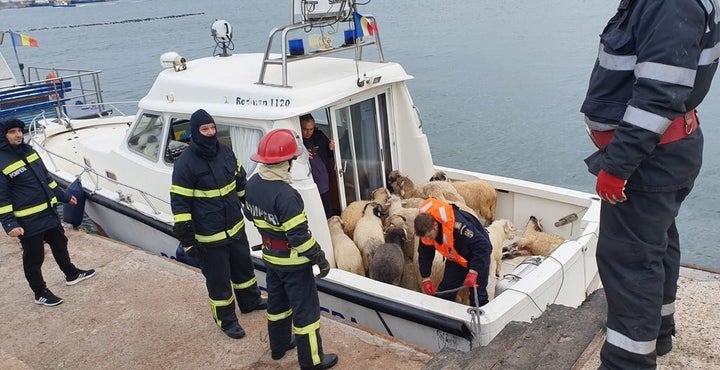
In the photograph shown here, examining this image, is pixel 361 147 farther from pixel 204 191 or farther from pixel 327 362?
pixel 327 362

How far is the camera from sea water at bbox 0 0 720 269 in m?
12.5

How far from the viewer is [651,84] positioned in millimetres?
2086

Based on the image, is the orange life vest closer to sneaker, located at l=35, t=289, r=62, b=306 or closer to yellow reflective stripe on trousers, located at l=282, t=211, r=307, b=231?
yellow reflective stripe on trousers, located at l=282, t=211, r=307, b=231

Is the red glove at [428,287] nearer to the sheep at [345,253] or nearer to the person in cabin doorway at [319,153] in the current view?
the sheep at [345,253]

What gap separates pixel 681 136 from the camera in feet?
7.51

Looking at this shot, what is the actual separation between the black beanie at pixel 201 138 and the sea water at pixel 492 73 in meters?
2.60

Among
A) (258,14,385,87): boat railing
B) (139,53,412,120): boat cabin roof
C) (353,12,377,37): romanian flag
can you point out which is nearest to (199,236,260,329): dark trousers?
(139,53,412,120): boat cabin roof

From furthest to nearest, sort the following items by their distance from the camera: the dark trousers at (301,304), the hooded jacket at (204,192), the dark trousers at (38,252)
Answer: the dark trousers at (38,252) < the hooded jacket at (204,192) < the dark trousers at (301,304)

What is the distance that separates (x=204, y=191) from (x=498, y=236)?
2.71 m

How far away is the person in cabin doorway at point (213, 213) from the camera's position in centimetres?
383

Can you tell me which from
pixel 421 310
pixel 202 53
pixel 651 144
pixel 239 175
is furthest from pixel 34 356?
pixel 202 53

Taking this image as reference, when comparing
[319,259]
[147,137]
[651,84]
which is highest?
[651,84]

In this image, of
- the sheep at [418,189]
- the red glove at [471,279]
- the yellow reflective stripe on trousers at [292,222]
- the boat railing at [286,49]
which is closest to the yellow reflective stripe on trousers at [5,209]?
the boat railing at [286,49]

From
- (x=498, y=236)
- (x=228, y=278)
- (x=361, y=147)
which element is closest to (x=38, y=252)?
(x=228, y=278)
